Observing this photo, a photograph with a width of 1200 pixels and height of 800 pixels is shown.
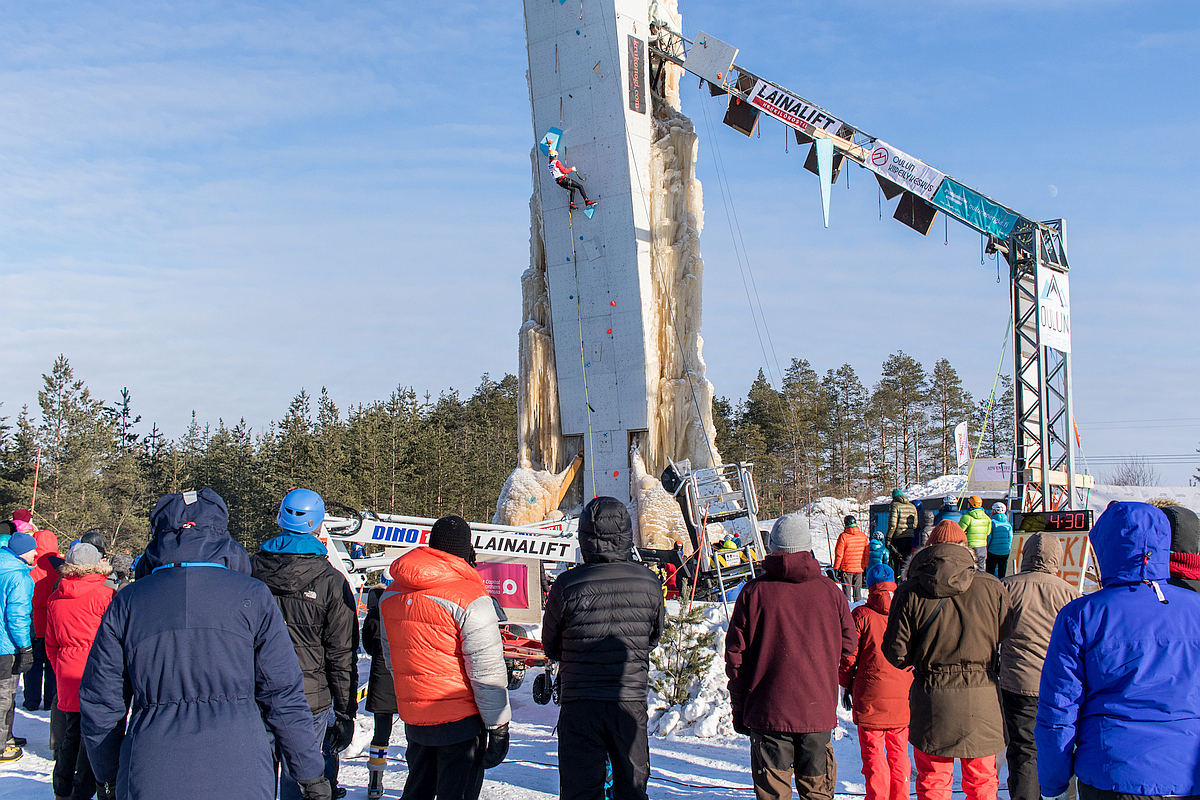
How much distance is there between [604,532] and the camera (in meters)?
4.05

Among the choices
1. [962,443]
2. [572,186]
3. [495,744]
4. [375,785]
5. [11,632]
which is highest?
[572,186]

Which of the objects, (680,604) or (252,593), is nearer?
(252,593)

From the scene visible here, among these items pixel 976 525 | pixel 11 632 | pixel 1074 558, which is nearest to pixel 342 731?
pixel 11 632

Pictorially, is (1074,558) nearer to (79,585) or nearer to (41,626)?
(79,585)

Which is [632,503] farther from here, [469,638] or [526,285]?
[469,638]

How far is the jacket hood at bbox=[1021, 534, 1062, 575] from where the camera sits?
15.4 ft

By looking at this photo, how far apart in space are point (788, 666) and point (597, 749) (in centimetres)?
98

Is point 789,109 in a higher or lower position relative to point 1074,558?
higher

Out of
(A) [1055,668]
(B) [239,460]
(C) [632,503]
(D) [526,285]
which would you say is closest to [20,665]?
(A) [1055,668]

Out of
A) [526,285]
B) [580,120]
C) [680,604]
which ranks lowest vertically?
[680,604]

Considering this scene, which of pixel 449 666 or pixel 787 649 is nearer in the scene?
pixel 449 666

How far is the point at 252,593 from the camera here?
305 centimetres

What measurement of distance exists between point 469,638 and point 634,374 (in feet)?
46.8

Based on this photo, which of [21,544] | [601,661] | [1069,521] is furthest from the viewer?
[1069,521]
